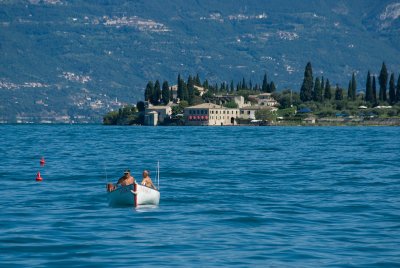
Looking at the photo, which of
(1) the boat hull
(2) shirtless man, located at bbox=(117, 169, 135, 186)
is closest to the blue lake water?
(1) the boat hull

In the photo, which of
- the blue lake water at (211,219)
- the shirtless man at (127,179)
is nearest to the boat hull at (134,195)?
the blue lake water at (211,219)

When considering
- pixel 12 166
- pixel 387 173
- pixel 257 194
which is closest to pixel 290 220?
pixel 257 194

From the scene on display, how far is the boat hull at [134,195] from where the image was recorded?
49062 mm

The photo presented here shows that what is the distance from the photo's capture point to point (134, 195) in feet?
161

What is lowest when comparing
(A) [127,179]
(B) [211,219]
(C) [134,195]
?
(B) [211,219]

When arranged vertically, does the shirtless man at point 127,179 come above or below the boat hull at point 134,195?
above

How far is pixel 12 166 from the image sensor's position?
8369 cm

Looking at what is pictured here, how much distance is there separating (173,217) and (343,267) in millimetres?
12892

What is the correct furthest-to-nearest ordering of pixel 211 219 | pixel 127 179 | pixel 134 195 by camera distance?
pixel 127 179
pixel 134 195
pixel 211 219

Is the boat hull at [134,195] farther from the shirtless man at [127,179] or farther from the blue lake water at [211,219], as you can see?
the shirtless man at [127,179]

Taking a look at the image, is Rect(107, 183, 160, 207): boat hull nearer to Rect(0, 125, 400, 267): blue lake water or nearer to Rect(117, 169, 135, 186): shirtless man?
Rect(0, 125, 400, 267): blue lake water

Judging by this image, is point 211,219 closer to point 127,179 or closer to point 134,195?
point 134,195

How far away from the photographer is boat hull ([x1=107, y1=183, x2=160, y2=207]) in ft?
Result: 161

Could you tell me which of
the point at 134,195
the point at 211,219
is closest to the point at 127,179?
the point at 134,195
